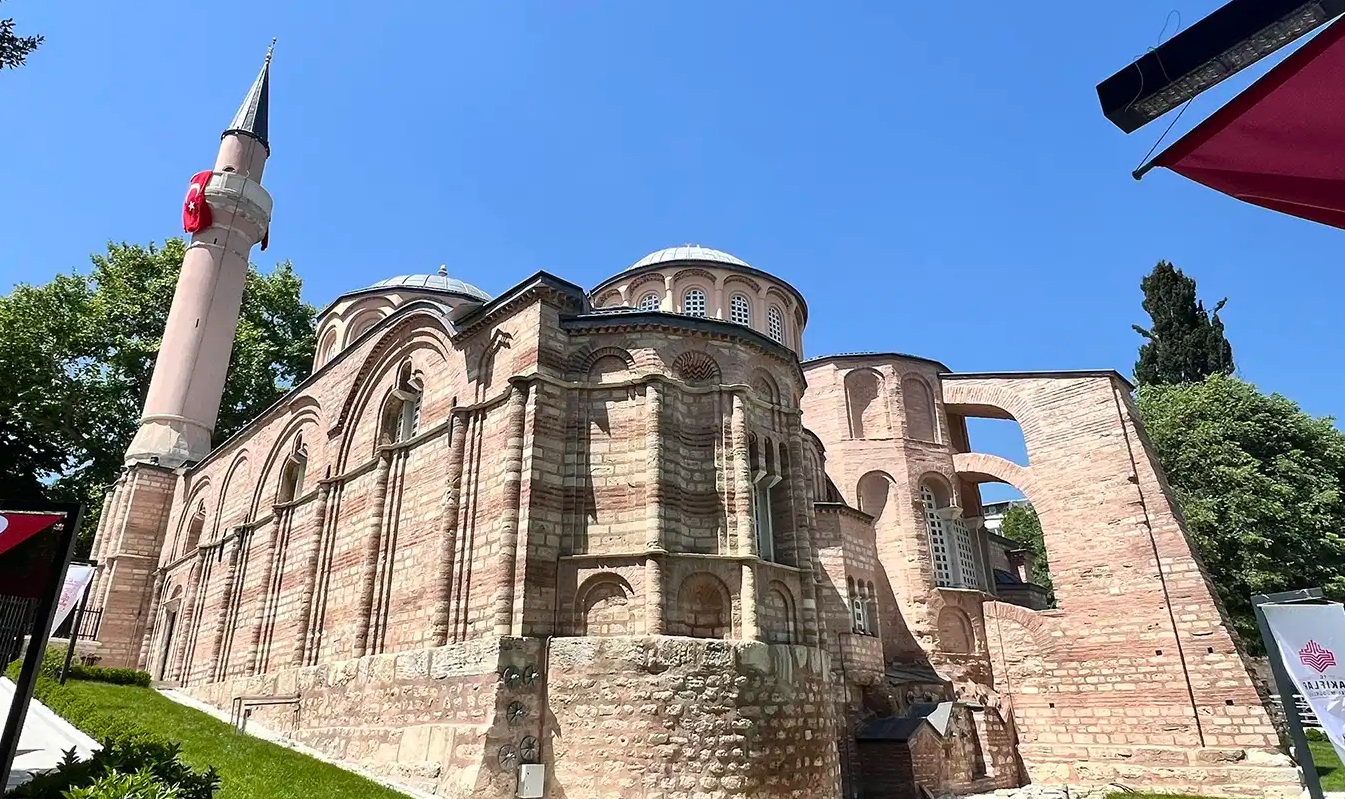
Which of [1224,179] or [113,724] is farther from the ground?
[1224,179]

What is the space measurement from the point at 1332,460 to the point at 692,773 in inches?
869

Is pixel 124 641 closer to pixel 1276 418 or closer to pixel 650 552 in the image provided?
pixel 650 552

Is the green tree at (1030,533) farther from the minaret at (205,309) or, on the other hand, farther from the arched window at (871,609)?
the minaret at (205,309)

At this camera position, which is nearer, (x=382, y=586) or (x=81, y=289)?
(x=382, y=586)

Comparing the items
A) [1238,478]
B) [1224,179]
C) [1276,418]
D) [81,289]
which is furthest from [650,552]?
[81,289]

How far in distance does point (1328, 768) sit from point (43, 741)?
78.1 feet

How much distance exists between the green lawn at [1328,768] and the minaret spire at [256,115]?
32.2m

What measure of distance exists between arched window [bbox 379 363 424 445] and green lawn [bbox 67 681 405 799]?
544 centimetres

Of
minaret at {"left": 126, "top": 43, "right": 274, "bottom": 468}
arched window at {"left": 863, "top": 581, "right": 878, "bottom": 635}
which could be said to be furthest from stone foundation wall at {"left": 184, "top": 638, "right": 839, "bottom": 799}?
minaret at {"left": 126, "top": 43, "right": 274, "bottom": 468}

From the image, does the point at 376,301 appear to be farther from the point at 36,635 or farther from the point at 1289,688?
the point at 1289,688

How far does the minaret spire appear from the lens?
86.4ft

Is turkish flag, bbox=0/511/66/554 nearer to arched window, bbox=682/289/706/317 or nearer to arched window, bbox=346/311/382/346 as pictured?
arched window, bbox=682/289/706/317

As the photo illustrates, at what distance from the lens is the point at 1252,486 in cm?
2012

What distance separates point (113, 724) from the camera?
10.3 meters
